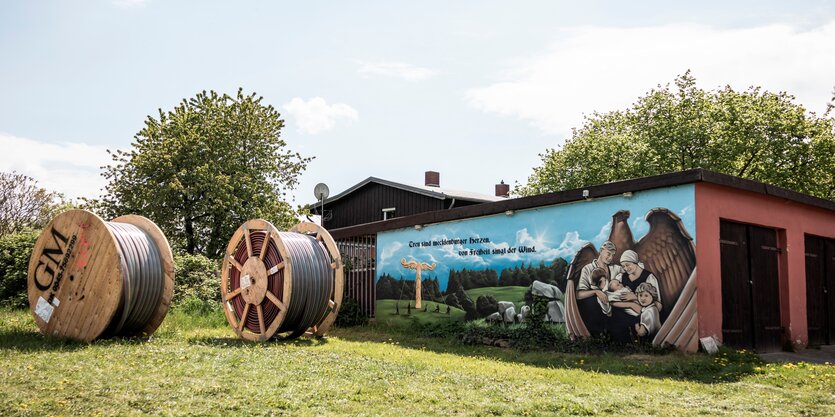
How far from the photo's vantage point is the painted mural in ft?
39.7

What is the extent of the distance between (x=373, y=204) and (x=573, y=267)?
24069 mm

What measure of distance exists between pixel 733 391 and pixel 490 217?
7.46m

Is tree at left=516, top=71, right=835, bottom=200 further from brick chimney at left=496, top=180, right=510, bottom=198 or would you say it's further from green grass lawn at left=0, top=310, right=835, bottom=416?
green grass lawn at left=0, top=310, right=835, bottom=416

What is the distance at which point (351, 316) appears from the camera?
1891cm

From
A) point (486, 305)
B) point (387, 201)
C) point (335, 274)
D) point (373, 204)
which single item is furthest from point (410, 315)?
point (373, 204)

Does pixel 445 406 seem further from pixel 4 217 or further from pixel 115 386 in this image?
pixel 4 217

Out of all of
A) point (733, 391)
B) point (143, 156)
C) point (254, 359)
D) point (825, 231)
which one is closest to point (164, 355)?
point (254, 359)

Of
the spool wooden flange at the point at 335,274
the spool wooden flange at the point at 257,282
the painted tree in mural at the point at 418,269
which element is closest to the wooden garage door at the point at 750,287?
the painted tree in mural at the point at 418,269

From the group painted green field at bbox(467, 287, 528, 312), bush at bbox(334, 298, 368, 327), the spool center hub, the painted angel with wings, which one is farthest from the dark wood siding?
the painted angel with wings

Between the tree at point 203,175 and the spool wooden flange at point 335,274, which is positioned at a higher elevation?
the tree at point 203,175

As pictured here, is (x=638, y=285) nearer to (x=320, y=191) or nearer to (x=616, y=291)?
(x=616, y=291)

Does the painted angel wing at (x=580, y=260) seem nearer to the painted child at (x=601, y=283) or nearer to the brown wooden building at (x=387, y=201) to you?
the painted child at (x=601, y=283)

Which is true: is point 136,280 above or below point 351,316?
above

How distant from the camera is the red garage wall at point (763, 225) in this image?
39.5 ft
